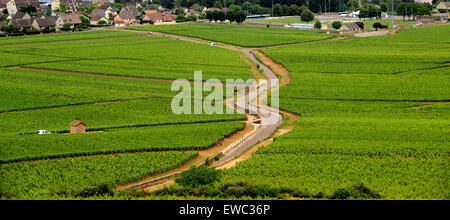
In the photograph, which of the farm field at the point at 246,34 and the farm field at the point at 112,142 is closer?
the farm field at the point at 112,142

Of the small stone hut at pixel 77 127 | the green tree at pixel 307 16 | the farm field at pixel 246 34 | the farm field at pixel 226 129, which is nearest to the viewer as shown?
the farm field at pixel 226 129

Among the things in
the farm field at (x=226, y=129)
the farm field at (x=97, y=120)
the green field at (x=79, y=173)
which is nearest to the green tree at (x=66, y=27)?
the farm field at (x=97, y=120)

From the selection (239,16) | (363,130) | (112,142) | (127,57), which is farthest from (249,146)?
(239,16)

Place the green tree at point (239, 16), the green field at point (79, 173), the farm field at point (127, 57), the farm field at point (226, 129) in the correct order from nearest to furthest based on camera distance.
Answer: the green field at point (79, 173) < the farm field at point (226, 129) < the farm field at point (127, 57) < the green tree at point (239, 16)

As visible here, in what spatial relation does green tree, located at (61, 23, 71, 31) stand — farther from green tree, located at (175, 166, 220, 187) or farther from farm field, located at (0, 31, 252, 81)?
green tree, located at (175, 166, 220, 187)

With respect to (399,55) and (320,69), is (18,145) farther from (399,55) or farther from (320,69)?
(399,55)

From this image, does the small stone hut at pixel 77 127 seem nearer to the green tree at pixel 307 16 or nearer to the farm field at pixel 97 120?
the farm field at pixel 97 120
